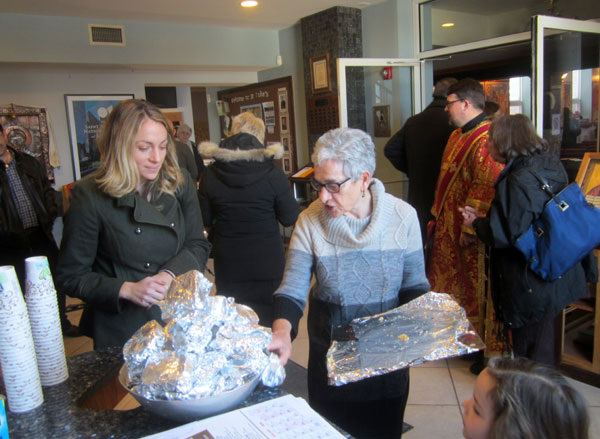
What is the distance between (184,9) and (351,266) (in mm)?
4266

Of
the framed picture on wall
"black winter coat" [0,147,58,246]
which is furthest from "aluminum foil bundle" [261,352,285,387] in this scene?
the framed picture on wall

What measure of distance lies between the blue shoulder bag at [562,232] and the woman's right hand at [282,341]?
135cm

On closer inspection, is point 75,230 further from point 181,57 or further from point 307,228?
point 181,57

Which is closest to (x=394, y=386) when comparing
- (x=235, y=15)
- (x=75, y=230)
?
(x=75, y=230)

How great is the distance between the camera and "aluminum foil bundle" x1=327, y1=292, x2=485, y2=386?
1.19m

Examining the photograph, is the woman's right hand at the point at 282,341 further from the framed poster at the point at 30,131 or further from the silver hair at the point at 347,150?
the framed poster at the point at 30,131

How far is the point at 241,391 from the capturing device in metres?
1.00

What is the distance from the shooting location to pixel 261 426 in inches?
38.4

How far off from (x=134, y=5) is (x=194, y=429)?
4.64 m

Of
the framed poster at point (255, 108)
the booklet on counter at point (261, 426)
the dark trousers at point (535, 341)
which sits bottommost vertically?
the dark trousers at point (535, 341)

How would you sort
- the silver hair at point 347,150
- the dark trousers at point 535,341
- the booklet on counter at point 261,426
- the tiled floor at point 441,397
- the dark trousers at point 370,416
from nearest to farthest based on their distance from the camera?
the booklet on counter at point 261,426, the silver hair at point 347,150, the dark trousers at point 370,416, the tiled floor at point 441,397, the dark trousers at point 535,341

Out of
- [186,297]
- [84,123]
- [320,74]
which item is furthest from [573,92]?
[84,123]

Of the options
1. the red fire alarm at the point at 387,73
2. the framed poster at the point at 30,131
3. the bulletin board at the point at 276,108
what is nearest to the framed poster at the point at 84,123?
the framed poster at the point at 30,131

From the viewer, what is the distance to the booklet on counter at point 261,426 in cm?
94
